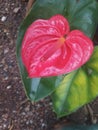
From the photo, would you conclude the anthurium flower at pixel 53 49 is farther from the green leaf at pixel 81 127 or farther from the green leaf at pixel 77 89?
the green leaf at pixel 81 127

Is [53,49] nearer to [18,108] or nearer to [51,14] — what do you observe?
[51,14]

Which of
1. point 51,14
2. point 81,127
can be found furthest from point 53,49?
point 81,127

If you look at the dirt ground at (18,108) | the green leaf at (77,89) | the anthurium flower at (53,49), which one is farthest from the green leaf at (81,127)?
the anthurium flower at (53,49)

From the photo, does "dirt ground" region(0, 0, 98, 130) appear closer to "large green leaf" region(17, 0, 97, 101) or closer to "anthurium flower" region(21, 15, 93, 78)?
"large green leaf" region(17, 0, 97, 101)

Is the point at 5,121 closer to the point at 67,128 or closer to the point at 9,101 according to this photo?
the point at 9,101

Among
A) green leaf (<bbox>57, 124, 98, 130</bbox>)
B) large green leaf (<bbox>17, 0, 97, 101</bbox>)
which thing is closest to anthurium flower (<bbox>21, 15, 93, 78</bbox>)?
large green leaf (<bbox>17, 0, 97, 101</bbox>)
